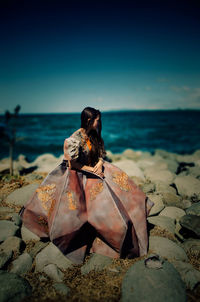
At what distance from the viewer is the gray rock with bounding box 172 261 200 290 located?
239 cm

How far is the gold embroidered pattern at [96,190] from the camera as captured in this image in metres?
2.91

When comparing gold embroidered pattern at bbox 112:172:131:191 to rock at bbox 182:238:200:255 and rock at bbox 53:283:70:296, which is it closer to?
rock at bbox 182:238:200:255

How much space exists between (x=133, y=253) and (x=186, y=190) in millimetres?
3193

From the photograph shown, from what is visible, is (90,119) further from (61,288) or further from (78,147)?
(61,288)

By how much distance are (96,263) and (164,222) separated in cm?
181

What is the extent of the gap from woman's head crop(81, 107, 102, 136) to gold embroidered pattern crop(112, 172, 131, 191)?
0.92 metres

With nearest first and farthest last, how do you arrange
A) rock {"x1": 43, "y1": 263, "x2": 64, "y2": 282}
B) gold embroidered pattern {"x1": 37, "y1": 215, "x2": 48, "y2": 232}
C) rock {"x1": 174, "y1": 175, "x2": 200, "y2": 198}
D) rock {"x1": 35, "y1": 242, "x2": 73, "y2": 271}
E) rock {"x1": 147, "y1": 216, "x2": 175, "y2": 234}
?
rock {"x1": 43, "y1": 263, "x2": 64, "y2": 282}
rock {"x1": 35, "y1": 242, "x2": 73, "y2": 271}
gold embroidered pattern {"x1": 37, "y1": 215, "x2": 48, "y2": 232}
rock {"x1": 147, "y1": 216, "x2": 175, "y2": 234}
rock {"x1": 174, "y1": 175, "x2": 200, "y2": 198}

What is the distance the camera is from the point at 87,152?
10.6 ft

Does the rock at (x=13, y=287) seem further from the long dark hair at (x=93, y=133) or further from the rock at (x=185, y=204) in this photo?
the rock at (x=185, y=204)

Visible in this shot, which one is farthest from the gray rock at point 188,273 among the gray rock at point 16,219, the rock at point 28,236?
the gray rock at point 16,219

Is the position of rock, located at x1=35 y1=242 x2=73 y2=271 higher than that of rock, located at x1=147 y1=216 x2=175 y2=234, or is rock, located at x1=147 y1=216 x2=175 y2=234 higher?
rock, located at x1=147 y1=216 x2=175 y2=234

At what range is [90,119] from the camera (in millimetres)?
3119

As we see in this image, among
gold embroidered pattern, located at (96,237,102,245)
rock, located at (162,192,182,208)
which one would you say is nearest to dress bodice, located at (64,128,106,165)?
gold embroidered pattern, located at (96,237,102,245)

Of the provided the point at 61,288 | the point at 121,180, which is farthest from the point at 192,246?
the point at 61,288
